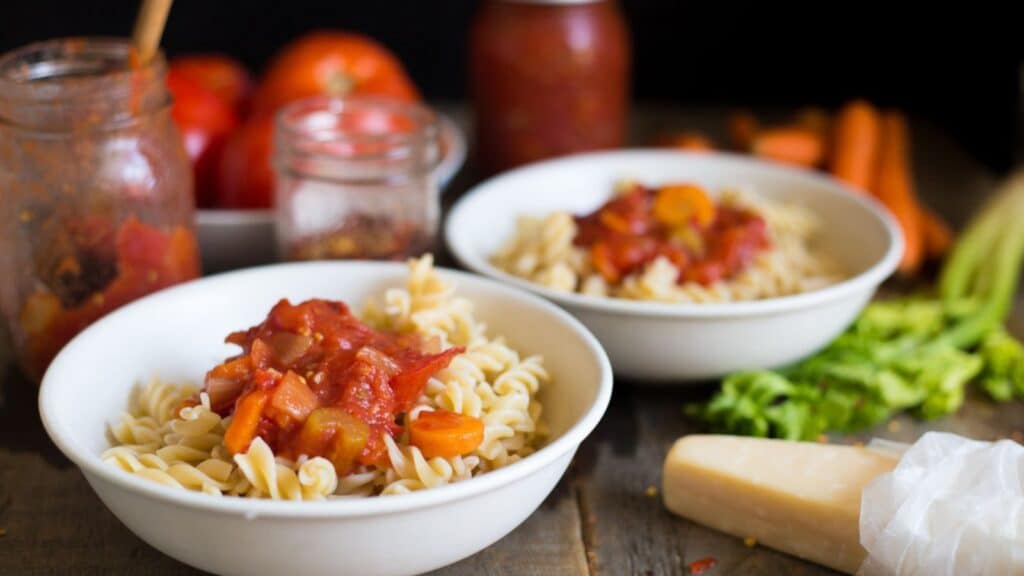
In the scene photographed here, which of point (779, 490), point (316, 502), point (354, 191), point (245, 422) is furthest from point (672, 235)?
point (316, 502)

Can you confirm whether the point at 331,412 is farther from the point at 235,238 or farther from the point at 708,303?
the point at 235,238

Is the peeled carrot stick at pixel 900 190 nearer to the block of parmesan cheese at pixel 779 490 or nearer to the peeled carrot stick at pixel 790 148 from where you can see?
the peeled carrot stick at pixel 790 148

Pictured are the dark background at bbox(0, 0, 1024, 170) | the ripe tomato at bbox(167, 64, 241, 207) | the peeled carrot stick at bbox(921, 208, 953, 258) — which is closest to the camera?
the ripe tomato at bbox(167, 64, 241, 207)

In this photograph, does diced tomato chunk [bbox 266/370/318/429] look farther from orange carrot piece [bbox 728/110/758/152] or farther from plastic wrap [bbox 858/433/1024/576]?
orange carrot piece [bbox 728/110/758/152]

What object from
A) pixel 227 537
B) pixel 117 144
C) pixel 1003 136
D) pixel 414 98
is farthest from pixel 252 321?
pixel 1003 136

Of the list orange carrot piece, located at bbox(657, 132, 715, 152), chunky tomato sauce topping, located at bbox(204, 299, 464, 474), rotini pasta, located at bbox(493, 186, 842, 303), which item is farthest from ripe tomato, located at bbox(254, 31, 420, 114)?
chunky tomato sauce topping, located at bbox(204, 299, 464, 474)

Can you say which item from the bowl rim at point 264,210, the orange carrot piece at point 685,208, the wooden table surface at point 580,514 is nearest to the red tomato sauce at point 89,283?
the wooden table surface at point 580,514
